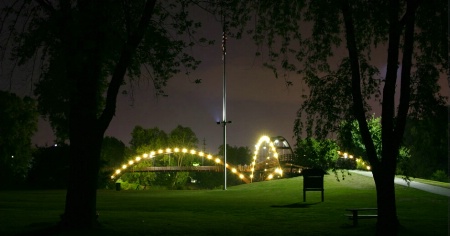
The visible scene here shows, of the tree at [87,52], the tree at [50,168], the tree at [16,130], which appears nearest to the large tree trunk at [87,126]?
the tree at [87,52]

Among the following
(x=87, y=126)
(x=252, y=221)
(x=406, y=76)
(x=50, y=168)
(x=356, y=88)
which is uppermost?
(x=406, y=76)

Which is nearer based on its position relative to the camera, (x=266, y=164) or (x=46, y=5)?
(x=46, y=5)

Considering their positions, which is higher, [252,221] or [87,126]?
[87,126]

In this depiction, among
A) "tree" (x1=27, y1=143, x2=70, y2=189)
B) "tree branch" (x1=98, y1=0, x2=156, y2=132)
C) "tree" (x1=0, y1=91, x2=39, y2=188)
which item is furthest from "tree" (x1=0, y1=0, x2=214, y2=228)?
"tree" (x1=0, y1=91, x2=39, y2=188)

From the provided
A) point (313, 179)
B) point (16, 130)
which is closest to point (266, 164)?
point (16, 130)

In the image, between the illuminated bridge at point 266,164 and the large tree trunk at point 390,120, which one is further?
the illuminated bridge at point 266,164

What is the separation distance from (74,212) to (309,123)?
21.4 ft

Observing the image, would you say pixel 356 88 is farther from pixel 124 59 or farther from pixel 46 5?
pixel 46 5

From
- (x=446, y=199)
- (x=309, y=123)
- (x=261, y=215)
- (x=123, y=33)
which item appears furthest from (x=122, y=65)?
(x=446, y=199)

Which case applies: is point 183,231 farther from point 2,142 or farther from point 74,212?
point 2,142

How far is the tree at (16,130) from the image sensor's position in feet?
206

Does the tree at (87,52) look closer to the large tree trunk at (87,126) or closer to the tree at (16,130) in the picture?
the large tree trunk at (87,126)

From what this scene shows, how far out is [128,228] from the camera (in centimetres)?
1422

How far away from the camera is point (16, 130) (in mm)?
63844
